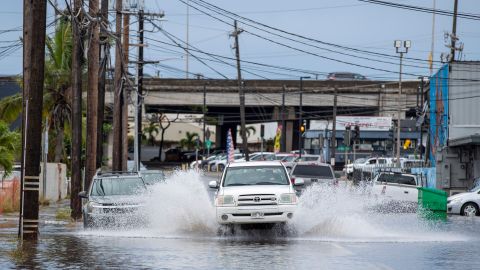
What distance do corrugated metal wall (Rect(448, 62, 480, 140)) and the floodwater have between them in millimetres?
24585

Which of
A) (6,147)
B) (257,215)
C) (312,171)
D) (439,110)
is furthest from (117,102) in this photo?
(439,110)

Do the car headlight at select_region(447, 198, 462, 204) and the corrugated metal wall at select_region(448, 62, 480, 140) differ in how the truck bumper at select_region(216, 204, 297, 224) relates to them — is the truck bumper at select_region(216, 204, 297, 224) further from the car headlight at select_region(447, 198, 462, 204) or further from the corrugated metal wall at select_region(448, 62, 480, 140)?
the corrugated metal wall at select_region(448, 62, 480, 140)

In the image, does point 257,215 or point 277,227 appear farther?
point 277,227

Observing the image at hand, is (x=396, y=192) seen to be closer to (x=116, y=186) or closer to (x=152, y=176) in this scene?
(x=152, y=176)

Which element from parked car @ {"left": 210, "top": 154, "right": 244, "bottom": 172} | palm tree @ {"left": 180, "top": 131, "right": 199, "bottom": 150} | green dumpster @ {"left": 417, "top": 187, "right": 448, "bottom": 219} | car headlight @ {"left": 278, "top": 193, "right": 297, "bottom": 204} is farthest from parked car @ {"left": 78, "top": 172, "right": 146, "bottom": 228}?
palm tree @ {"left": 180, "top": 131, "right": 199, "bottom": 150}

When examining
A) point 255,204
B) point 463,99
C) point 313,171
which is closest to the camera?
point 255,204

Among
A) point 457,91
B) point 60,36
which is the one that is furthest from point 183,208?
point 457,91

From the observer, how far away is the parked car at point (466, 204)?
132ft

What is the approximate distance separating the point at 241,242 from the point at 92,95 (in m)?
12.3

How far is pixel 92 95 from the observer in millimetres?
32719

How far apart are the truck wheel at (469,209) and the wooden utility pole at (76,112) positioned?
15.8 meters

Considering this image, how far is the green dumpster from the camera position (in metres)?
36.7

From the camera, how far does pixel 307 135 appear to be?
8719cm

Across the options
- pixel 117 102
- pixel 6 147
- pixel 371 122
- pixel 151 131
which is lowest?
pixel 6 147
